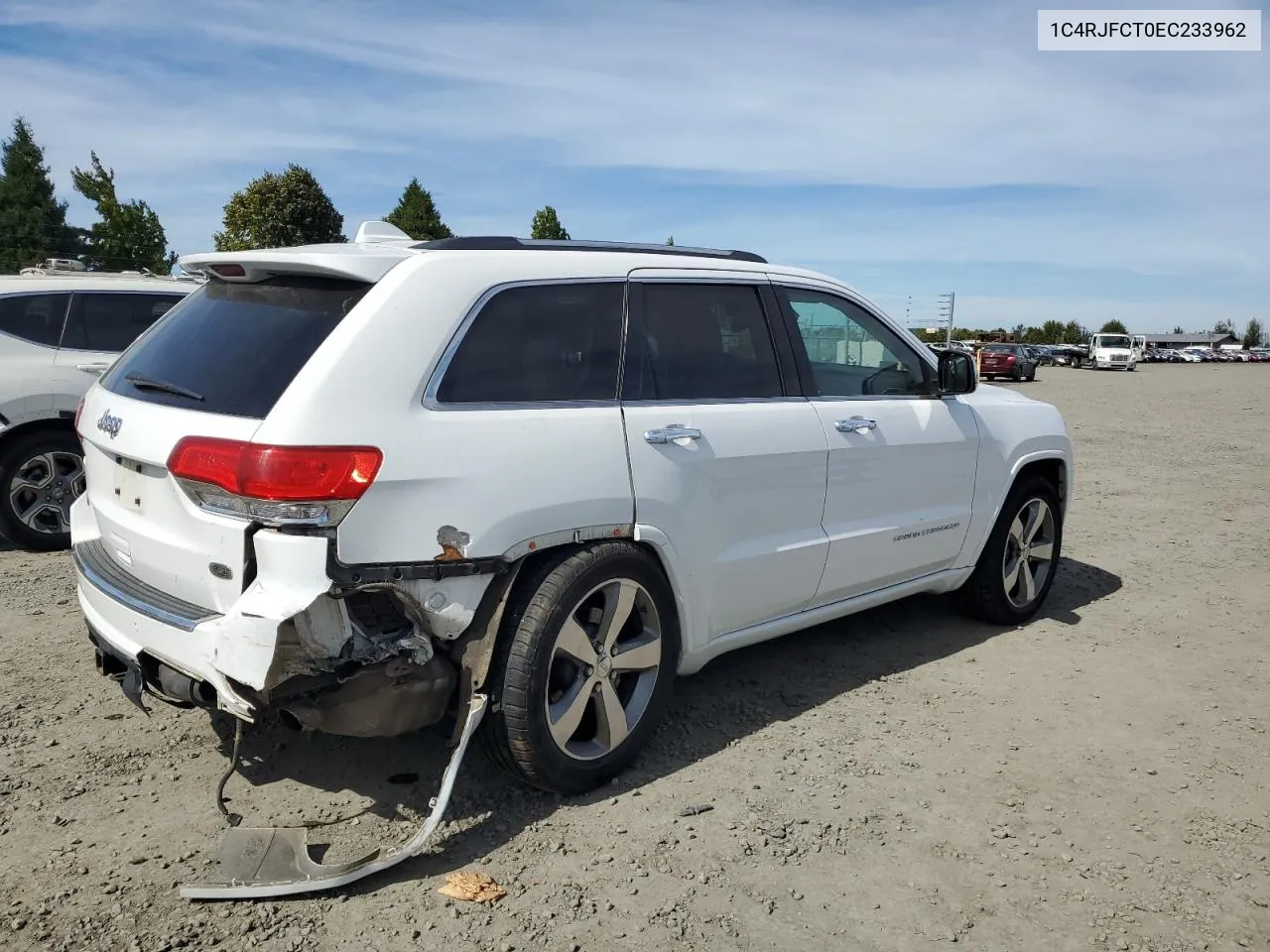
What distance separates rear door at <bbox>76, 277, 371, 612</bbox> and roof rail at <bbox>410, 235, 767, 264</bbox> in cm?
41

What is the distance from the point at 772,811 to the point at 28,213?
1822 inches

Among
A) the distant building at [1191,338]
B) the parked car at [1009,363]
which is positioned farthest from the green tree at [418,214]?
the distant building at [1191,338]

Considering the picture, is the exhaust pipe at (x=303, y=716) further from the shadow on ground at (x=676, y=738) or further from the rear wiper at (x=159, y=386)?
the rear wiper at (x=159, y=386)

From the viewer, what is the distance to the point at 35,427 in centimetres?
645

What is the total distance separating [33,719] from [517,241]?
2.67 metres

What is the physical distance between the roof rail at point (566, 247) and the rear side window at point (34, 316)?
4424mm

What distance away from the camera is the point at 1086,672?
4.77 m

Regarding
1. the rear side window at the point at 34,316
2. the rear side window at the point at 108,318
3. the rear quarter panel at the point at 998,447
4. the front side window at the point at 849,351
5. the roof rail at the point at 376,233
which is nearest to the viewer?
the roof rail at the point at 376,233

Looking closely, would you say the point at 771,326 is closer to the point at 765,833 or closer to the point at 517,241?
the point at 517,241

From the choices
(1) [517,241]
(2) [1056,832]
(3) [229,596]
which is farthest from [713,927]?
(1) [517,241]

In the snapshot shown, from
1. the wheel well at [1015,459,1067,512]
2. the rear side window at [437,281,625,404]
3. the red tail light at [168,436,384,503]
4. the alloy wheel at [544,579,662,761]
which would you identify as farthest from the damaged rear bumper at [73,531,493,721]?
the wheel well at [1015,459,1067,512]

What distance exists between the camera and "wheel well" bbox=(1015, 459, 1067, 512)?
5.43 meters

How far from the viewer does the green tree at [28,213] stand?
3959 centimetres

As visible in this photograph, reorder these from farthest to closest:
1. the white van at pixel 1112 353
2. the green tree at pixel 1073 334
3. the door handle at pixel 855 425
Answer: the green tree at pixel 1073 334
the white van at pixel 1112 353
the door handle at pixel 855 425
